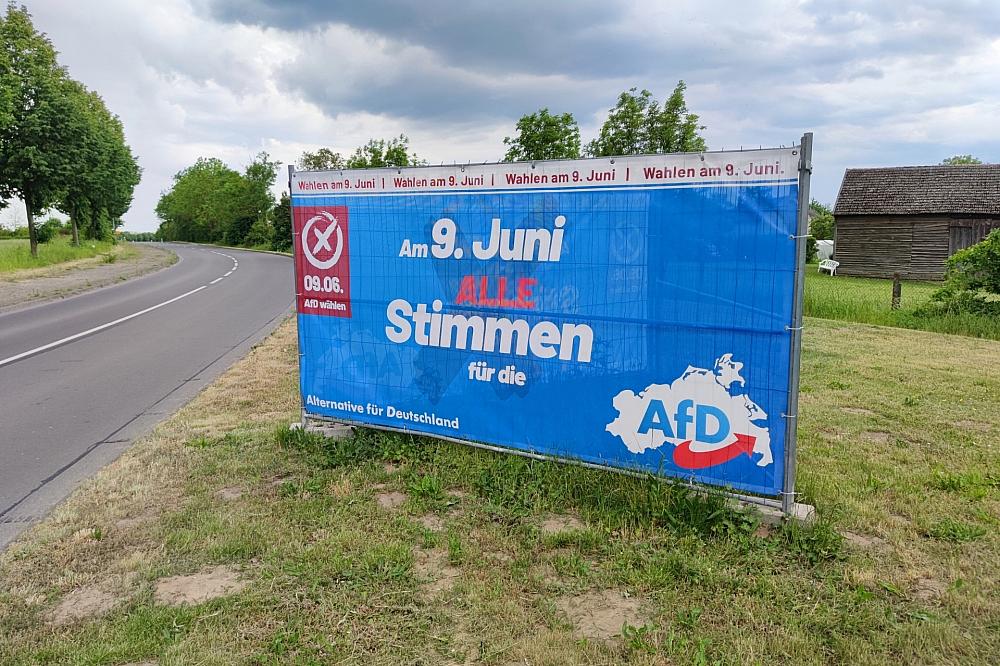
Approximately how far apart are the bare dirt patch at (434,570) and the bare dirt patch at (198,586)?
90cm

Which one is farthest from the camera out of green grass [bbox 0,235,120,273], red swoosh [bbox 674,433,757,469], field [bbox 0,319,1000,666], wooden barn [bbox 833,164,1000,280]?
wooden barn [bbox 833,164,1000,280]

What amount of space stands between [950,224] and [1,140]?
42.5 metres

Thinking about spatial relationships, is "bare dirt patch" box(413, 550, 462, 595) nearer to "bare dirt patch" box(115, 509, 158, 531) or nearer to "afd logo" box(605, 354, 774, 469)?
"afd logo" box(605, 354, 774, 469)

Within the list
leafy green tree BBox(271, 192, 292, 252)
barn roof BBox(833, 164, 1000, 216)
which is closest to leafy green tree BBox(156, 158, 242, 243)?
leafy green tree BBox(271, 192, 292, 252)

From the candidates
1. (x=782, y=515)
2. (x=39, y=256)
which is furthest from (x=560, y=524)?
(x=39, y=256)

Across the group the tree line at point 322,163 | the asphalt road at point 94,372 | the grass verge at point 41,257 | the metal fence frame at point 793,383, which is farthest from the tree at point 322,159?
the metal fence frame at point 793,383

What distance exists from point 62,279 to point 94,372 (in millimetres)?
18138

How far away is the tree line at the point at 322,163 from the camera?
29062 millimetres

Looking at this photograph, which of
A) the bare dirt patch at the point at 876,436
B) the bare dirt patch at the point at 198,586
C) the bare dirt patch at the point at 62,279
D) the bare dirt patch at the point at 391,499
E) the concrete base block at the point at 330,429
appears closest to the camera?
the bare dirt patch at the point at 198,586

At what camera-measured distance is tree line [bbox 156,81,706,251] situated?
2906cm

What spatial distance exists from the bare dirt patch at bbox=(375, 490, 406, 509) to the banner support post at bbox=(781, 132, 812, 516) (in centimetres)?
240

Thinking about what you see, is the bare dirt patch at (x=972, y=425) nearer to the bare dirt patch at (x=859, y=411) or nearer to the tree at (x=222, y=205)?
the bare dirt patch at (x=859, y=411)

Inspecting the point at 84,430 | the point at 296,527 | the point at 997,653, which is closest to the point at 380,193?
the point at 296,527

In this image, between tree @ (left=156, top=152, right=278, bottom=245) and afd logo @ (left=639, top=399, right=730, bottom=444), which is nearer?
afd logo @ (left=639, top=399, right=730, bottom=444)
